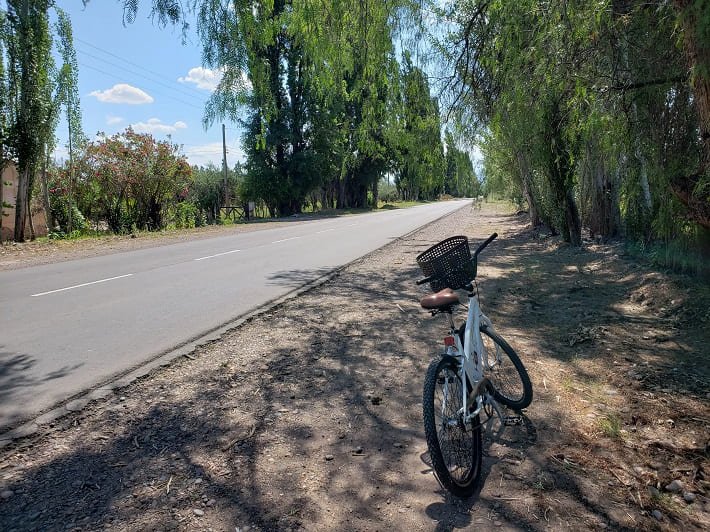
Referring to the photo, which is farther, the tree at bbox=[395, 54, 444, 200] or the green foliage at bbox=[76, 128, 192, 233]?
the green foliage at bbox=[76, 128, 192, 233]

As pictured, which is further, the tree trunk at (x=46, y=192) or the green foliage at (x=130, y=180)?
the green foliage at (x=130, y=180)

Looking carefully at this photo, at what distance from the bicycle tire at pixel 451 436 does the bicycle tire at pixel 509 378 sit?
0.83 meters

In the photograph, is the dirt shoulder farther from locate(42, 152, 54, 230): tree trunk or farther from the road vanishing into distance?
locate(42, 152, 54, 230): tree trunk

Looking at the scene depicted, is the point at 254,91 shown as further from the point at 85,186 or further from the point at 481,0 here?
the point at 85,186

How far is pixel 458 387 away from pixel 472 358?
0.27 metres

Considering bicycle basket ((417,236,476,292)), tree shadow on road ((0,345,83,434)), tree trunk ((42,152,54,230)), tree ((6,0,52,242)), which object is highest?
tree ((6,0,52,242))

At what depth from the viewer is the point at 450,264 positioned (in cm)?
363

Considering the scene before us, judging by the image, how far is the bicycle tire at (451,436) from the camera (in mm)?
2887

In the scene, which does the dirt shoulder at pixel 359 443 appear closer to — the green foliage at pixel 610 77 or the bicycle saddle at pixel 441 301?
the bicycle saddle at pixel 441 301

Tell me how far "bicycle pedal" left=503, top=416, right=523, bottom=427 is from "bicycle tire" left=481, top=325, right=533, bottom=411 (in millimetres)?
88

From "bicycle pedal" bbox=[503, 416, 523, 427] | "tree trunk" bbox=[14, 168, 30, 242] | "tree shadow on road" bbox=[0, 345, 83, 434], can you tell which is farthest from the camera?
"tree trunk" bbox=[14, 168, 30, 242]

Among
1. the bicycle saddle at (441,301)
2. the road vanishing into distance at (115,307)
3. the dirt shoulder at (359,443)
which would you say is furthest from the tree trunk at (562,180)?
the bicycle saddle at (441,301)

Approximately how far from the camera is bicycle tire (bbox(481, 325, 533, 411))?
4.06 metres

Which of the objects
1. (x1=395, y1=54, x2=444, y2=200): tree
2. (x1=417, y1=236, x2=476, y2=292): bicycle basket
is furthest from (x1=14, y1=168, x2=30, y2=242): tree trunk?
(x1=417, y1=236, x2=476, y2=292): bicycle basket
